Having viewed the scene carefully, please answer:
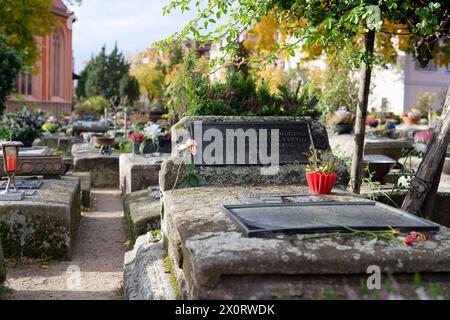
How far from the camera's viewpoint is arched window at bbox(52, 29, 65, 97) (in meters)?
40.5

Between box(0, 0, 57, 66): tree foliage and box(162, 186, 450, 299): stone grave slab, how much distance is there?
19.1 meters

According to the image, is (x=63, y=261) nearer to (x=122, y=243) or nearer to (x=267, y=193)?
(x=122, y=243)

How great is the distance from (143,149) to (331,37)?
6485 mm

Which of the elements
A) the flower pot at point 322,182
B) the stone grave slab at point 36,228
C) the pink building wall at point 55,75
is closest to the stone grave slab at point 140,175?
the stone grave slab at point 36,228

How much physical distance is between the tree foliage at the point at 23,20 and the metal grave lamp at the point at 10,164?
15.2 m

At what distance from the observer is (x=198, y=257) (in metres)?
2.99

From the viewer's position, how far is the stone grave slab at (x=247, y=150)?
5.42 meters

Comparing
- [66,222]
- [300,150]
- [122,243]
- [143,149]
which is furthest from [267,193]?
[143,149]

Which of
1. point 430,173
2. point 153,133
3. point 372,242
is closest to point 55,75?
point 153,133

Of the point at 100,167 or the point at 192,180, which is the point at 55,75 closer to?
the point at 100,167

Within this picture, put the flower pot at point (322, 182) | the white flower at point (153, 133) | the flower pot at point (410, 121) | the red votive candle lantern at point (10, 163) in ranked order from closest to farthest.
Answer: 1. the flower pot at point (322, 182)
2. the red votive candle lantern at point (10, 163)
3. the white flower at point (153, 133)
4. the flower pot at point (410, 121)

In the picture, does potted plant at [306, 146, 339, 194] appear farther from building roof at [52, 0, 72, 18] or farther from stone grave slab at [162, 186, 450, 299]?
building roof at [52, 0, 72, 18]

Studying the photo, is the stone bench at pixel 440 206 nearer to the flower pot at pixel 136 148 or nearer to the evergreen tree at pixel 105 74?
the flower pot at pixel 136 148

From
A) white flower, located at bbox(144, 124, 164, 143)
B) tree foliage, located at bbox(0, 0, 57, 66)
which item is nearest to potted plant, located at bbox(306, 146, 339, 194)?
white flower, located at bbox(144, 124, 164, 143)
